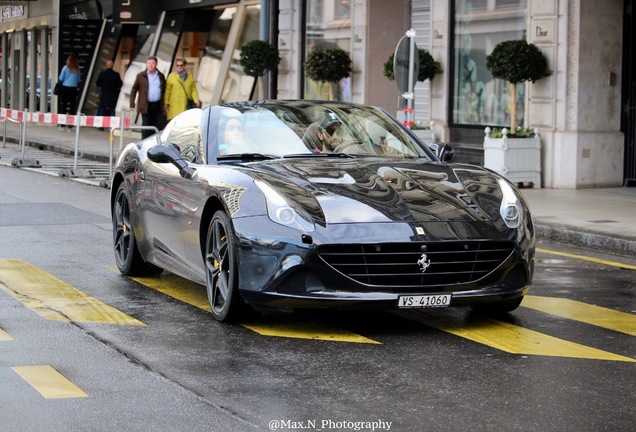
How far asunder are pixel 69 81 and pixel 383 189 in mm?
32251

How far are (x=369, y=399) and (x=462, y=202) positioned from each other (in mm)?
2155

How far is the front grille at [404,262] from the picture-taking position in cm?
745

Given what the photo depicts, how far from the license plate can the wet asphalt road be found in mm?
204

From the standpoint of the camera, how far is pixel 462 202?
7.88 meters

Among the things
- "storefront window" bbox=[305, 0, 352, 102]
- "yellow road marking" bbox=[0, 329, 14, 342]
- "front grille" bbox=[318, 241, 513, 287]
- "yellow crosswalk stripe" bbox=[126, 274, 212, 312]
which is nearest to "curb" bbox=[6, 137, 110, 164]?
"storefront window" bbox=[305, 0, 352, 102]

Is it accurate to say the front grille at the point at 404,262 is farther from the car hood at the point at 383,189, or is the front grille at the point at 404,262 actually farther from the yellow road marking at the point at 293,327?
the yellow road marking at the point at 293,327

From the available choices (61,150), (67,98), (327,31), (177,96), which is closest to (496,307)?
(177,96)

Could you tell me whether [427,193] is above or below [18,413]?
above

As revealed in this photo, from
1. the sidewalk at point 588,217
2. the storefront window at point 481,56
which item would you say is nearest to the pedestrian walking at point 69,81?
the storefront window at point 481,56

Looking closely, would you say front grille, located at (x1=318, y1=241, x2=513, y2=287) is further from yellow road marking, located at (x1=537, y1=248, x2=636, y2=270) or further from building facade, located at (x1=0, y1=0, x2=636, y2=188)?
building facade, located at (x1=0, y1=0, x2=636, y2=188)

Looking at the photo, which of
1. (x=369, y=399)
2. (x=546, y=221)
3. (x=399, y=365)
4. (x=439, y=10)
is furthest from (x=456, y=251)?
(x=439, y=10)

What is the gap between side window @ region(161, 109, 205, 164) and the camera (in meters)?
8.98

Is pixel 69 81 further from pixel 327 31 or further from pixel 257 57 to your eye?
pixel 327 31

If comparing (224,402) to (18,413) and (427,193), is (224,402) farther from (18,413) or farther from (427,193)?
(427,193)
